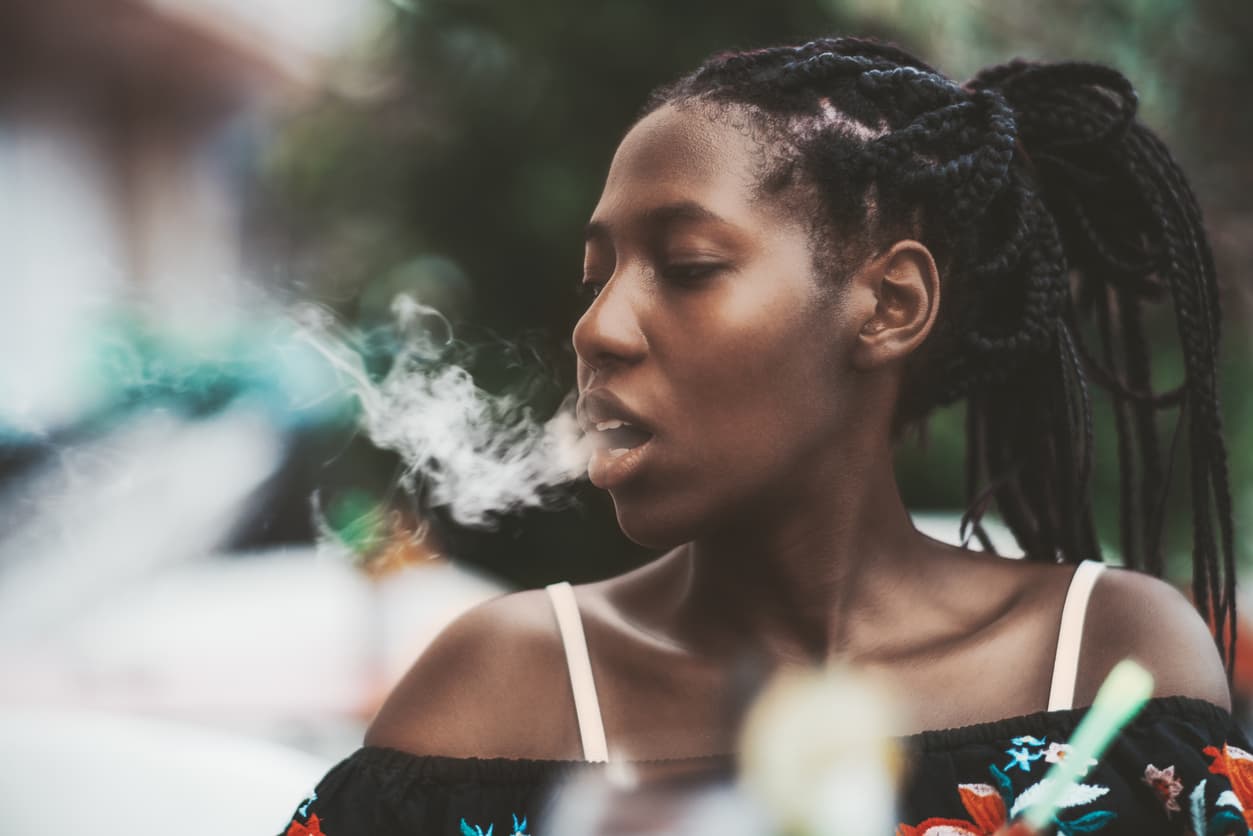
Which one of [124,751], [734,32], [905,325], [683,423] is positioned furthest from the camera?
[734,32]

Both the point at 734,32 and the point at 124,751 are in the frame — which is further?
the point at 734,32

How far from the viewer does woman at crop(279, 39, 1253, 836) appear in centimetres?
148

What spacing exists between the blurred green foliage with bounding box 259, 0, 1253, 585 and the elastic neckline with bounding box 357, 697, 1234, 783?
1.61 meters

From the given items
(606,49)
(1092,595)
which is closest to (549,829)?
(1092,595)

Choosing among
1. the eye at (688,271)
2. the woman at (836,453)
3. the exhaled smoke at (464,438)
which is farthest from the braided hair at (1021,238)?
the exhaled smoke at (464,438)

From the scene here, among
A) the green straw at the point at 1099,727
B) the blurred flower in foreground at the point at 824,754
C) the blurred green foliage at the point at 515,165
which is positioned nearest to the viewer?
the green straw at the point at 1099,727

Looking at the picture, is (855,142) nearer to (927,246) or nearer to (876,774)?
(927,246)

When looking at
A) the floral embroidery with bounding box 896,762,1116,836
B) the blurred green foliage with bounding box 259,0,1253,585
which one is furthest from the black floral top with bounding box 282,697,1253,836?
the blurred green foliage with bounding box 259,0,1253,585

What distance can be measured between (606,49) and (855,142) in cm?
201

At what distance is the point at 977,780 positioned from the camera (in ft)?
4.89

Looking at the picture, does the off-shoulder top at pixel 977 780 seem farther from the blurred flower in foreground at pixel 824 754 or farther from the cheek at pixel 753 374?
the cheek at pixel 753 374

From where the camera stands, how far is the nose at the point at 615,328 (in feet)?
4.86

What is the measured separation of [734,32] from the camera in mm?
3391

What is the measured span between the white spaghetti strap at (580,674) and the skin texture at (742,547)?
1cm
